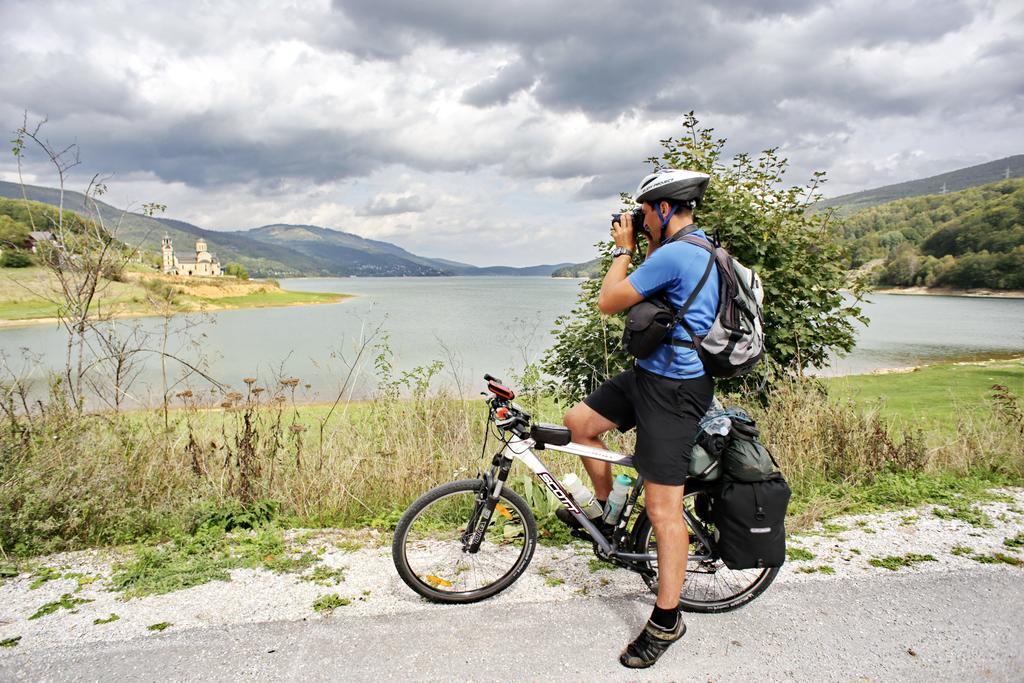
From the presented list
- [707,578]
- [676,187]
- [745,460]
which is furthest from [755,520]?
[676,187]

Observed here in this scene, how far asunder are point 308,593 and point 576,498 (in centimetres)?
165

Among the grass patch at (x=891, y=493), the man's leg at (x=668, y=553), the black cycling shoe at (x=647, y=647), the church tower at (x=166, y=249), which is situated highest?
the church tower at (x=166, y=249)

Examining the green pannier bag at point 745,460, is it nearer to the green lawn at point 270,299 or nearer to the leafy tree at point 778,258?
the leafy tree at point 778,258

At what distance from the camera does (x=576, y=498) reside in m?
3.33

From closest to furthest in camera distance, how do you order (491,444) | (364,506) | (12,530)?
(12,530)
(364,506)
(491,444)

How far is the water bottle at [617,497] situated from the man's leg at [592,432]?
3.1 inches

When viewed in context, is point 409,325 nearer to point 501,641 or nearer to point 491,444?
point 491,444

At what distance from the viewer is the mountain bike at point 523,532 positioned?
10.3 ft

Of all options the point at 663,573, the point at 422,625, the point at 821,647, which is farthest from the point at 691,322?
the point at 422,625

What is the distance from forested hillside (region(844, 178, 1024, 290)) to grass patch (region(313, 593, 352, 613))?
66.7m

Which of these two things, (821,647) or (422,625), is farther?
(422,625)

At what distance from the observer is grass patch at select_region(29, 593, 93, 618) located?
2951 millimetres

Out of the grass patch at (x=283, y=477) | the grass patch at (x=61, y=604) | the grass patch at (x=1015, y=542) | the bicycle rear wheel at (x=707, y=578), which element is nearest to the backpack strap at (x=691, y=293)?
the bicycle rear wheel at (x=707, y=578)

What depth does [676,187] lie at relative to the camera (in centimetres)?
268
